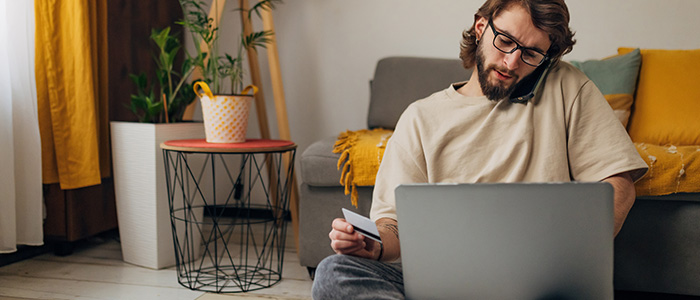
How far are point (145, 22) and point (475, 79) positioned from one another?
182 centimetres

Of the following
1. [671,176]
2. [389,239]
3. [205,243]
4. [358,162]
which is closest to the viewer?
[389,239]

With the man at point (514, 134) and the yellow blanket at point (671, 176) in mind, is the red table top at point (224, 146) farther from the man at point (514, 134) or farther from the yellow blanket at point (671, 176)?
the yellow blanket at point (671, 176)

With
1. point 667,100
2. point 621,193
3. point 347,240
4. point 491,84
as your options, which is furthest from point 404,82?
point 347,240

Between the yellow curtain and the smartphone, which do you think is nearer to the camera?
the smartphone

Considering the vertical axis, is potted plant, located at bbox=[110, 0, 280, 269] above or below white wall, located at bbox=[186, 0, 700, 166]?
below

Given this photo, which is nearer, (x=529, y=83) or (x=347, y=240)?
(x=347, y=240)

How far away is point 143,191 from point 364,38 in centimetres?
123

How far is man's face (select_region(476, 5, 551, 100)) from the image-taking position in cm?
110

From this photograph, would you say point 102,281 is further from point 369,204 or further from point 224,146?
point 369,204

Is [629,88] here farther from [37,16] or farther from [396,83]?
[37,16]

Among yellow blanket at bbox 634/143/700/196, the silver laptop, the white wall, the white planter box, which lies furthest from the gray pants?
the white wall

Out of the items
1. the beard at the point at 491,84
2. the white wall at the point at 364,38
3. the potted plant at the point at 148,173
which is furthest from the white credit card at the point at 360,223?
A: the white wall at the point at 364,38

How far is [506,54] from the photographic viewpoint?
111 cm

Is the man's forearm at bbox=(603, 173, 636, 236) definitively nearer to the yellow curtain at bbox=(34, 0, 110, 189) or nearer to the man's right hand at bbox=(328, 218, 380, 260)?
the man's right hand at bbox=(328, 218, 380, 260)
